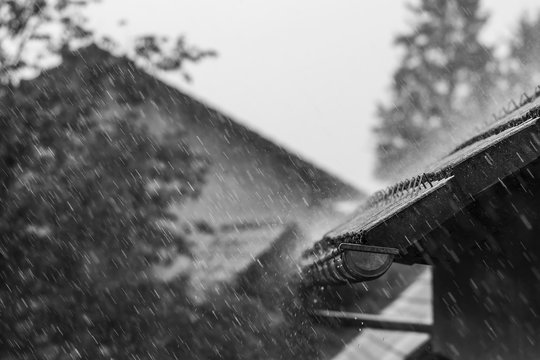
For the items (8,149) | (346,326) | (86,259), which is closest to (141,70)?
(8,149)

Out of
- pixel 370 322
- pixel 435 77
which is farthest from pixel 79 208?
pixel 435 77

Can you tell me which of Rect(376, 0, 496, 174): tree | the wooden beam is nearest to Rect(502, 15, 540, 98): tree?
Rect(376, 0, 496, 174): tree

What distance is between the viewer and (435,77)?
80.6 ft

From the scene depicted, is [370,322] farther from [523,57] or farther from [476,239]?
[523,57]

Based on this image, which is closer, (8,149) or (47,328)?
(47,328)

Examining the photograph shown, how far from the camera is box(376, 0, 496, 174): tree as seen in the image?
23.9m

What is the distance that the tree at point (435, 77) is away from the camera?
23.9m

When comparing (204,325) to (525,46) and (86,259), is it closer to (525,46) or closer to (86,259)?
(86,259)

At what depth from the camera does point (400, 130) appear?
24922mm

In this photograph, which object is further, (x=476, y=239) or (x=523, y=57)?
(x=523, y=57)

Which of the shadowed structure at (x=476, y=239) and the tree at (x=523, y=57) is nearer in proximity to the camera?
the shadowed structure at (x=476, y=239)

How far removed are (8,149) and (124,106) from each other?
135 cm

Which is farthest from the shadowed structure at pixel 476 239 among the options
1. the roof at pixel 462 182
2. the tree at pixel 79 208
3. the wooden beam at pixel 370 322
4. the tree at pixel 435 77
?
the tree at pixel 435 77

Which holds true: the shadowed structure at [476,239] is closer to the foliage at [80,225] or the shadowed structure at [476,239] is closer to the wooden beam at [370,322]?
the wooden beam at [370,322]
